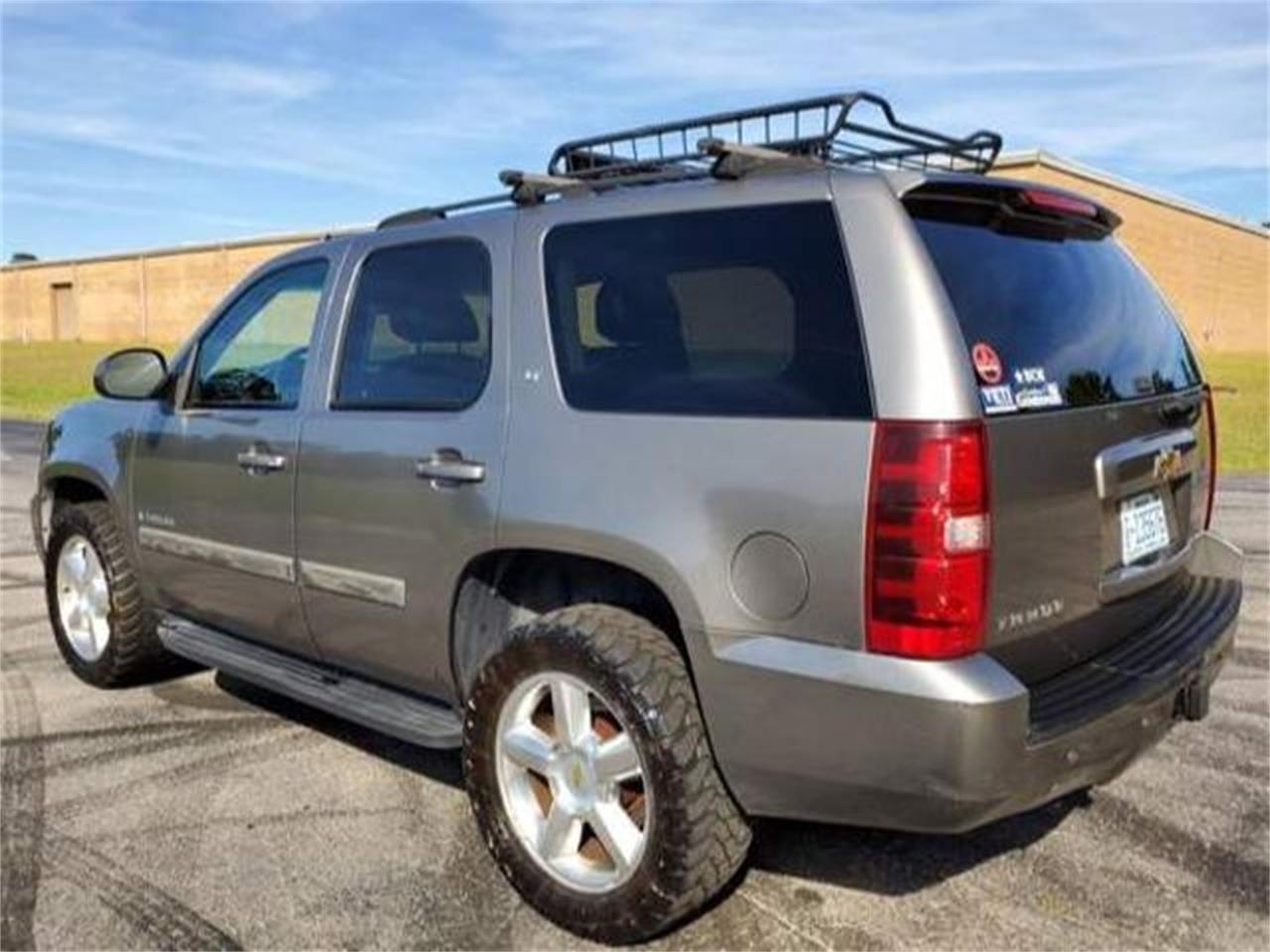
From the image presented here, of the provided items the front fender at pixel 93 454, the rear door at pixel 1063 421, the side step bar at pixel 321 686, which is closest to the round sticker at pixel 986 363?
the rear door at pixel 1063 421

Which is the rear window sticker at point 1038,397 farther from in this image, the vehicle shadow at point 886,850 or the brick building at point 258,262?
the brick building at point 258,262

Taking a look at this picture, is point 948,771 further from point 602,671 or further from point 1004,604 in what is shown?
point 602,671

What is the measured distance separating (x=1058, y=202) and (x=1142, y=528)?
3.00ft

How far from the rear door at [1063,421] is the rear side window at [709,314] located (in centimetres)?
28

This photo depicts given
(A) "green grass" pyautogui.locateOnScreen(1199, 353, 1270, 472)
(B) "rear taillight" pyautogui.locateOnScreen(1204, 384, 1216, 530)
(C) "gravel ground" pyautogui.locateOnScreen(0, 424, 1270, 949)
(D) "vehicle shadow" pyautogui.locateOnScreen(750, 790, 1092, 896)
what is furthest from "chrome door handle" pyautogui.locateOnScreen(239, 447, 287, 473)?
(A) "green grass" pyautogui.locateOnScreen(1199, 353, 1270, 472)

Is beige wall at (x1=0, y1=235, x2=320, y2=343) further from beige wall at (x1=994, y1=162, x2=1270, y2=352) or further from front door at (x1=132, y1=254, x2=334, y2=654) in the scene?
front door at (x1=132, y1=254, x2=334, y2=654)

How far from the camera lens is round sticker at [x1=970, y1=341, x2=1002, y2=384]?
279 cm

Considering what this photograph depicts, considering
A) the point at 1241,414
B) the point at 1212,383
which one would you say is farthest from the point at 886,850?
the point at 1212,383

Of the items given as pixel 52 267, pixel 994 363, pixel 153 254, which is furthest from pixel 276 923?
pixel 52 267

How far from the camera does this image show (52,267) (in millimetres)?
65938

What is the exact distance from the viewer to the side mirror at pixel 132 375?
4965 millimetres

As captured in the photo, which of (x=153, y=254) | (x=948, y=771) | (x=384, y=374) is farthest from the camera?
(x=153, y=254)

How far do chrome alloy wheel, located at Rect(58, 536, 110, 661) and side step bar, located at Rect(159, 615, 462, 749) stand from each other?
20.3 inches

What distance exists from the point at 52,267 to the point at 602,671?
71.0 metres
